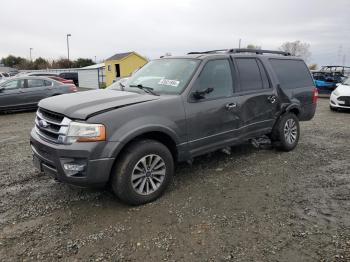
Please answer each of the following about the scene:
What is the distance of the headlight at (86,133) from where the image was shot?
3547mm

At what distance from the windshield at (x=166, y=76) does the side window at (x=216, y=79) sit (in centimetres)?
18

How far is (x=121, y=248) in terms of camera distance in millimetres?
3139

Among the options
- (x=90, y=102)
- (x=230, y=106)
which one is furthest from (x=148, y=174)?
(x=230, y=106)

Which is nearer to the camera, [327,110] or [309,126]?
[309,126]

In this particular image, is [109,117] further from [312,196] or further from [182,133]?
[312,196]

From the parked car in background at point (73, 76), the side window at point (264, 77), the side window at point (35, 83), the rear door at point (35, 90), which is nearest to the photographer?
the side window at point (264, 77)

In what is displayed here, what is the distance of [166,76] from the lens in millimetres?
4758

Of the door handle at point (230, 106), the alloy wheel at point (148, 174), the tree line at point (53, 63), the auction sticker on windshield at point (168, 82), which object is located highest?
the tree line at point (53, 63)

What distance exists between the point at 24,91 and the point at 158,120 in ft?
34.3

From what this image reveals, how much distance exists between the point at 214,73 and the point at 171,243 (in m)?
2.64

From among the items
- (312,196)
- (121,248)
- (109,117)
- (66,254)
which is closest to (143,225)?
(121,248)

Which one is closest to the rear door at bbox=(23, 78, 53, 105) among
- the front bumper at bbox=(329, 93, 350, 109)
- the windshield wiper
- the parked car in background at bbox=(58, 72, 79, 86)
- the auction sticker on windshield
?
the windshield wiper

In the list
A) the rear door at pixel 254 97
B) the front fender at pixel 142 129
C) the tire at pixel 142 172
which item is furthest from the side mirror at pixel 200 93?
the tire at pixel 142 172

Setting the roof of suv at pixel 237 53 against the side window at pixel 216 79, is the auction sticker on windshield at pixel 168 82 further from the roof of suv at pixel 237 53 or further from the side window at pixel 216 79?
the roof of suv at pixel 237 53
